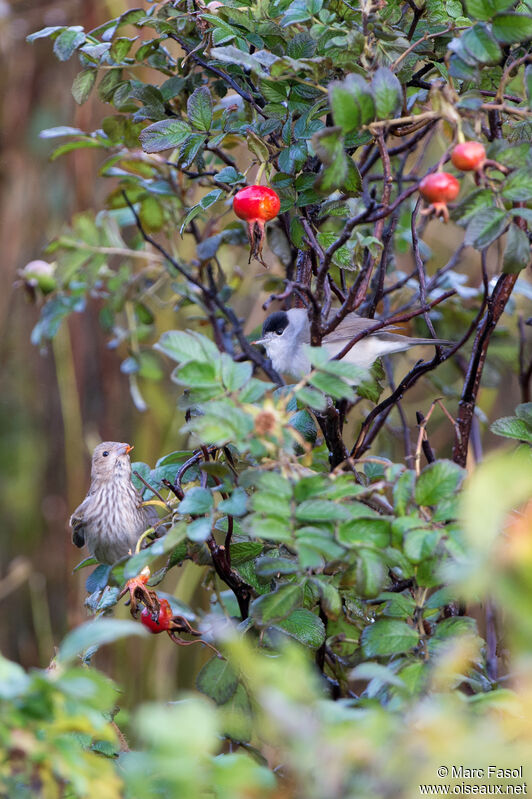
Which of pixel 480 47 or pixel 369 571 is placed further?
pixel 480 47

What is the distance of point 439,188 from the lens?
0.92 m

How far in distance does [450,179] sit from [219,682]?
2.26 feet

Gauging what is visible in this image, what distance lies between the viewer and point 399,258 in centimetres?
330

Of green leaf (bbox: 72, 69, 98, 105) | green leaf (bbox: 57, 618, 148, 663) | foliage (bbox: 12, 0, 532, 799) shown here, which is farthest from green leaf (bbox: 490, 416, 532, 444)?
green leaf (bbox: 72, 69, 98, 105)

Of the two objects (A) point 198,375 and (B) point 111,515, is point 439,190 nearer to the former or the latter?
(A) point 198,375

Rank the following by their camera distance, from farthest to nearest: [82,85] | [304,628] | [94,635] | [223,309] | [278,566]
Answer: [223,309] < [82,85] < [304,628] < [278,566] < [94,635]

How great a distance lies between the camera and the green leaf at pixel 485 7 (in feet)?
3.09

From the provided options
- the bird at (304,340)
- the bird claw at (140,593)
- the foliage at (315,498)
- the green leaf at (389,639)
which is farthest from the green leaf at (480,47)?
the bird at (304,340)

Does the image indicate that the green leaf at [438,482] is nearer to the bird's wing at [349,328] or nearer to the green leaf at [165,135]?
the green leaf at [165,135]

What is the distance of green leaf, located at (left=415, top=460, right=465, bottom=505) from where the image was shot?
841 millimetres

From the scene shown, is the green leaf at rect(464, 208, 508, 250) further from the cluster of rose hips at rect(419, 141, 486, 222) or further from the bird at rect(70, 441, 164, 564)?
the bird at rect(70, 441, 164, 564)

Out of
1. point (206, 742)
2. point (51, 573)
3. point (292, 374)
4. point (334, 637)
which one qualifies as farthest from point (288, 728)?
point (51, 573)

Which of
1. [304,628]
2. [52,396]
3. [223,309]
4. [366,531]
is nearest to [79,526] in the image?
[223,309]

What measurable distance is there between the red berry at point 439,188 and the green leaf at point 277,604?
473 millimetres
